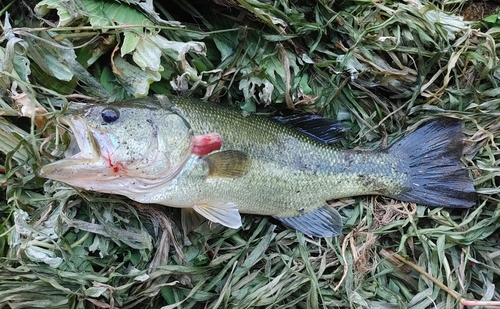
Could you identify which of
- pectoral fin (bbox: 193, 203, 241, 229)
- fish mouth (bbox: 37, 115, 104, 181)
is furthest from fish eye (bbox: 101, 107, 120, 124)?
pectoral fin (bbox: 193, 203, 241, 229)

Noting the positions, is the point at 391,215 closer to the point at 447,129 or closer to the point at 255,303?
the point at 447,129

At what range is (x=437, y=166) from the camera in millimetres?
→ 2822

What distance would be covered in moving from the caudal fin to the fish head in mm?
1419

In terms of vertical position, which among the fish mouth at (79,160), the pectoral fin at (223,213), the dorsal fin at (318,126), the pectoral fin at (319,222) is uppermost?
the fish mouth at (79,160)

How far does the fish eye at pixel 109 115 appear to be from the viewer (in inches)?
92.7

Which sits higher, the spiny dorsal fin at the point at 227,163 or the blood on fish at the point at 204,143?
the blood on fish at the point at 204,143

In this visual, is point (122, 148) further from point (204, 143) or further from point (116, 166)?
point (204, 143)

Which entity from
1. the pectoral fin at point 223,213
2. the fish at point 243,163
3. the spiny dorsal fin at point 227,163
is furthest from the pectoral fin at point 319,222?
the spiny dorsal fin at point 227,163

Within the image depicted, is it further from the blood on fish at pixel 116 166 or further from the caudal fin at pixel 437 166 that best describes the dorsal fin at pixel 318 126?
the blood on fish at pixel 116 166

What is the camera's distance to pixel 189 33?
2.75m

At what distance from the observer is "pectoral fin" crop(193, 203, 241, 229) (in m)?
2.54

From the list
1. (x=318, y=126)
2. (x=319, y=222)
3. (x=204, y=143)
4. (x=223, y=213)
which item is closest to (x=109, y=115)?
(x=204, y=143)

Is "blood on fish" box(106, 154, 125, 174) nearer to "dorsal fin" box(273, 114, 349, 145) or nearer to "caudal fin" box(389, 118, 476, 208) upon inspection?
"dorsal fin" box(273, 114, 349, 145)

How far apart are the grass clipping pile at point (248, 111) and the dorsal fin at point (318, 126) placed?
88mm
